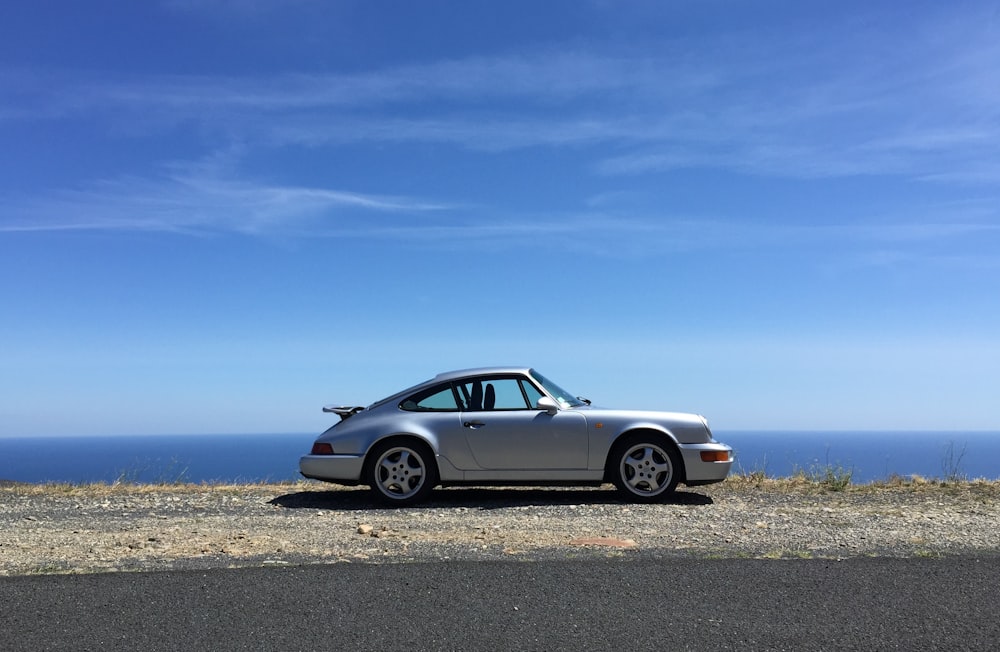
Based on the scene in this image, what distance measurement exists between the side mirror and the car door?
46 mm

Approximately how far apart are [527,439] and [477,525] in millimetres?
1910

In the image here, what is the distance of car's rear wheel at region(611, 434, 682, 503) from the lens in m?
9.36

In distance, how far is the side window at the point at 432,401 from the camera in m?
9.81

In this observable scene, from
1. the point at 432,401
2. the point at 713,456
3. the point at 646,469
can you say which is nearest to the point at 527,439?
the point at 432,401

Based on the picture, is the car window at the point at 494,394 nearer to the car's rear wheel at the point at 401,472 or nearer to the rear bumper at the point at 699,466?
the car's rear wheel at the point at 401,472

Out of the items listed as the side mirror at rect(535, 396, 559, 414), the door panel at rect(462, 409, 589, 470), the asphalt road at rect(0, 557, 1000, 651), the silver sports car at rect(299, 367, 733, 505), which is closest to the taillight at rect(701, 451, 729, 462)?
the silver sports car at rect(299, 367, 733, 505)

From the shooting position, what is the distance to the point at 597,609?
4.61 metres

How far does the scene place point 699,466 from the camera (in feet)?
30.8

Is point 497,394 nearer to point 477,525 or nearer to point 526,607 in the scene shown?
point 477,525

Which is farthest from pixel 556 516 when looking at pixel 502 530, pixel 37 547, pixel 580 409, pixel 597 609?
pixel 37 547

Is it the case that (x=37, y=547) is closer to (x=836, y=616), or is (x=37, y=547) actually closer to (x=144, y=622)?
(x=144, y=622)

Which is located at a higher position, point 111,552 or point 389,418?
point 389,418

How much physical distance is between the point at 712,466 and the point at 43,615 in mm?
6655

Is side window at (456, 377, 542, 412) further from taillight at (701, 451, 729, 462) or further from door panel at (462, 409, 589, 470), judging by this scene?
taillight at (701, 451, 729, 462)
